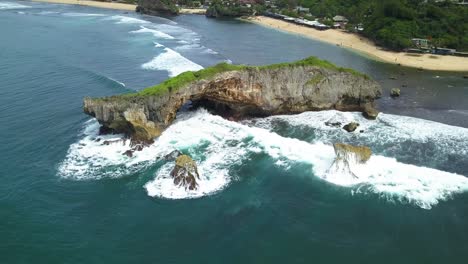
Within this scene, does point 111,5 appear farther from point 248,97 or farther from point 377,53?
point 248,97

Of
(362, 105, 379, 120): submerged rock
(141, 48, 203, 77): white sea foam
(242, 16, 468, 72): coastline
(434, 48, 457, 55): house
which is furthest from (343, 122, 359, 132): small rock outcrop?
(434, 48, 457, 55): house

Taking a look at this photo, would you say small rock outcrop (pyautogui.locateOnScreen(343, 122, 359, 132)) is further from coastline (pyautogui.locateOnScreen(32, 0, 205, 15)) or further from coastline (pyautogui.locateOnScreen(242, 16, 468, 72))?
coastline (pyautogui.locateOnScreen(32, 0, 205, 15))

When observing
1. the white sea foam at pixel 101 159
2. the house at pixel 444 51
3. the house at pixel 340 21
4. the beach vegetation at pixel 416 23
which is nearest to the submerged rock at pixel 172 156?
the white sea foam at pixel 101 159

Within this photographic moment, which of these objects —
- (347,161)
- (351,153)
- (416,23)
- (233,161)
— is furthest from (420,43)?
(233,161)

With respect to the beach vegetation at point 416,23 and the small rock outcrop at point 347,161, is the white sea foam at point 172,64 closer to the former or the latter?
the small rock outcrop at point 347,161

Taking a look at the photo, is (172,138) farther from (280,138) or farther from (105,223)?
(105,223)

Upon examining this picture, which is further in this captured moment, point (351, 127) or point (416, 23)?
point (416, 23)
